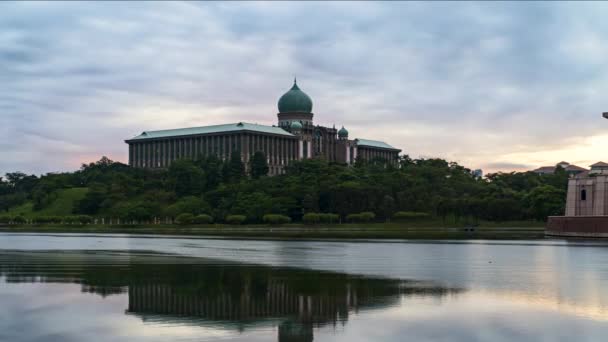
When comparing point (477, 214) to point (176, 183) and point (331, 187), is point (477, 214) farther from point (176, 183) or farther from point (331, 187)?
point (176, 183)

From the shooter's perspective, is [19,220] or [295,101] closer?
[19,220]

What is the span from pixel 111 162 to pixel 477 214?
105802 mm

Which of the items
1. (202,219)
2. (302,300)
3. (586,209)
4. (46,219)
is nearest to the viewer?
(302,300)

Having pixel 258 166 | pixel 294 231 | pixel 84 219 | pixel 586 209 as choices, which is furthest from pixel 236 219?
pixel 586 209

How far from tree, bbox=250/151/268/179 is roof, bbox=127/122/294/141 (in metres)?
11.4

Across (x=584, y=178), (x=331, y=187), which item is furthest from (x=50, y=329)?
(x=331, y=187)

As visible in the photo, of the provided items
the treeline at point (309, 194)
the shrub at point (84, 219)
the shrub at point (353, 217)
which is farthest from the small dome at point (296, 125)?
the shrub at point (353, 217)

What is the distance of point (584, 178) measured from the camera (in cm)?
8906

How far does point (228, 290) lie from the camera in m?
29.1

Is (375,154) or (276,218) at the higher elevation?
(375,154)

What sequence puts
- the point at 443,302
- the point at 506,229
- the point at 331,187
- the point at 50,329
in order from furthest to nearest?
the point at 331,187 → the point at 506,229 → the point at 443,302 → the point at 50,329

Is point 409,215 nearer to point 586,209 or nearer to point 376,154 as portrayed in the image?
point 586,209

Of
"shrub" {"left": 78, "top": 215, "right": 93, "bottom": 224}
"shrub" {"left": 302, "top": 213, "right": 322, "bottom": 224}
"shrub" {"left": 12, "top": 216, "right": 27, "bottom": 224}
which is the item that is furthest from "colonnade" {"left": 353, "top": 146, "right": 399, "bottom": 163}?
"shrub" {"left": 12, "top": 216, "right": 27, "bottom": 224}

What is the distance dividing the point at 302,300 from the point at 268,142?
461ft
